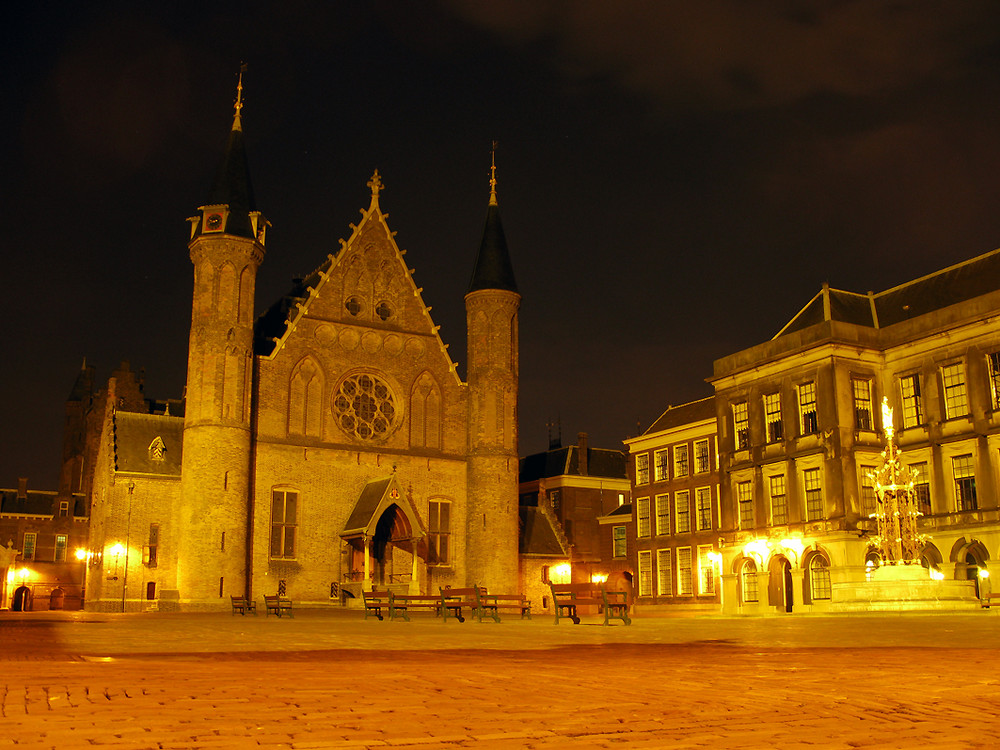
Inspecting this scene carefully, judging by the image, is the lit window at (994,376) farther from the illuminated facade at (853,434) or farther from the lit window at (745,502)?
the lit window at (745,502)

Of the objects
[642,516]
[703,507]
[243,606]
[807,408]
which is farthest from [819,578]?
[243,606]

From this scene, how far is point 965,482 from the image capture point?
120 feet

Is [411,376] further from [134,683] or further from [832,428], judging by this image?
[134,683]

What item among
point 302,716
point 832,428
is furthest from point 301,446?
point 302,716

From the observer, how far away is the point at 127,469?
43125 mm

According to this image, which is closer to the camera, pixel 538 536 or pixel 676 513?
pixel 676 513

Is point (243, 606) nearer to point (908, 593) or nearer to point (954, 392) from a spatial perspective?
point (908, 593)

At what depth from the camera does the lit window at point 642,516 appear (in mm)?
52594

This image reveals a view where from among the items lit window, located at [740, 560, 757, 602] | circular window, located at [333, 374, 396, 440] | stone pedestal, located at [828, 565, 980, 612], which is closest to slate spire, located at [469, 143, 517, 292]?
circular window, located at [333, 374, 396, 440]

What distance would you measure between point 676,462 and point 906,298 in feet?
46.9

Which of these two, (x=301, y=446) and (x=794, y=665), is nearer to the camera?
(x=794, y=665)

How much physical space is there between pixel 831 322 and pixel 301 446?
23.1m

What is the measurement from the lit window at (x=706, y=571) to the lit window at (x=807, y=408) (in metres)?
9.90

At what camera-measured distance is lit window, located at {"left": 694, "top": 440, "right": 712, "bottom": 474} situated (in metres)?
49.1
